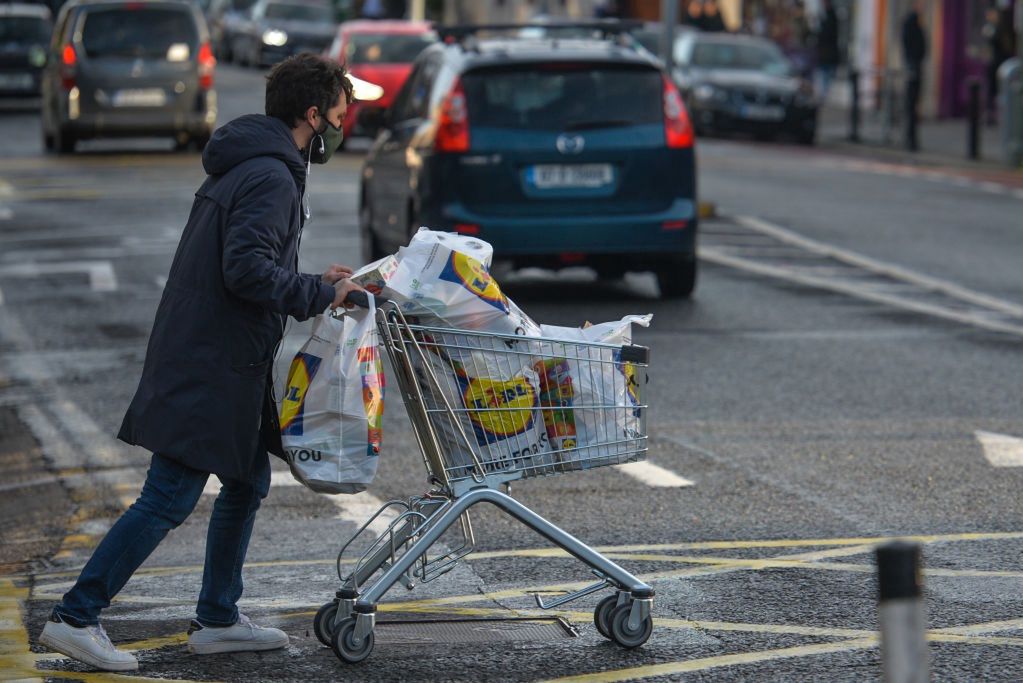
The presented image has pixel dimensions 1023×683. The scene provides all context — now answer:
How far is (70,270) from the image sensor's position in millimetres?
16266

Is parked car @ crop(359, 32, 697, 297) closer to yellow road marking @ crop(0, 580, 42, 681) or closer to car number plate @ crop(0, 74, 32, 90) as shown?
yellow road marking @ crop(0, 580, 42, 681)

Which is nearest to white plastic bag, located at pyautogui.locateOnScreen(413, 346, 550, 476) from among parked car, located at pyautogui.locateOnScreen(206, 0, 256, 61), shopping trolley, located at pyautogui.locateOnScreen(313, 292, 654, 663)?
shopping trolley, located at pyautogui.locateOnScreen(313, 292, 654, 663)

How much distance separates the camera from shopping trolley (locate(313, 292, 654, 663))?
551 cm

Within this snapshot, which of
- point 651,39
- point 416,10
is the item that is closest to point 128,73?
point 651,39

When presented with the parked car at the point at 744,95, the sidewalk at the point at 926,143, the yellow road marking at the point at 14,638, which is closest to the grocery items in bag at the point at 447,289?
the yellow road marking at the point at 14,638

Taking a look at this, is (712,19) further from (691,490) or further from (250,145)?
(250,145)

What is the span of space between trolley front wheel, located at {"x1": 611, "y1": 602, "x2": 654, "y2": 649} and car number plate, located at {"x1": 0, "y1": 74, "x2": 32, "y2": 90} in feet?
106

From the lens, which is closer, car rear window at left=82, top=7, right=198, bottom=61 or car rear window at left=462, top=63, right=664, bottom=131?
car rear window at left=462, top=63, right=664, bottom=131

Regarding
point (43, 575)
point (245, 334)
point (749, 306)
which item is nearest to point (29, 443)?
point (43, 575)

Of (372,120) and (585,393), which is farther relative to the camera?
(372,120)

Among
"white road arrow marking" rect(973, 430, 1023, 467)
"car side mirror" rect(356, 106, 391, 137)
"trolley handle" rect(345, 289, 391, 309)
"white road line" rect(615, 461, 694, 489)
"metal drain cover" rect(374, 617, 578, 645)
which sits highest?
"trolley handle" rect(345, 289, 391, 309)

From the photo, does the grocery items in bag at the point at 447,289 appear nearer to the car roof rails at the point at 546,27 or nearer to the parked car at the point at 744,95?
the car roof rails at the point at 546,27

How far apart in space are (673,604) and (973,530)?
153 centimetres

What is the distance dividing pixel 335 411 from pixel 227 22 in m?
51.6
